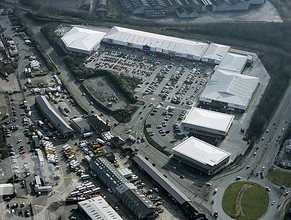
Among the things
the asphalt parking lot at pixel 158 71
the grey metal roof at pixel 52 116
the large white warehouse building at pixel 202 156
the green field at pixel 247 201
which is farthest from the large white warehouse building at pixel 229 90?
the grey metal roof at pixel 52 116

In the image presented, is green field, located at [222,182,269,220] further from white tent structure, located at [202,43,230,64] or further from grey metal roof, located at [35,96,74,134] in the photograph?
white tent structure, located at [202,43,230,64]

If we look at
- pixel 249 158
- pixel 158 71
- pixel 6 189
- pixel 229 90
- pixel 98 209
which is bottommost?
pixel 6 189

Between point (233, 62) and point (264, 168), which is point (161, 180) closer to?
point (264, 168)

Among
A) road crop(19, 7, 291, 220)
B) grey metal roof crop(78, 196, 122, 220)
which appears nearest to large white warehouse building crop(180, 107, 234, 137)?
road crop(19, 7, 291, 220)

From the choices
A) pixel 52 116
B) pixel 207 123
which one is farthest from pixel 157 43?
pixel 52 116

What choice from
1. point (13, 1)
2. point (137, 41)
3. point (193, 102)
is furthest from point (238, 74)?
point (13, 1)

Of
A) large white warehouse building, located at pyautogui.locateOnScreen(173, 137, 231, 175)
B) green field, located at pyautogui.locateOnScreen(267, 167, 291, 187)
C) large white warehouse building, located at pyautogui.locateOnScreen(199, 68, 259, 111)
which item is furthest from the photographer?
large white warehouse building, located at pyautogui.locateOnScreen(199, 68, 259, 111)
